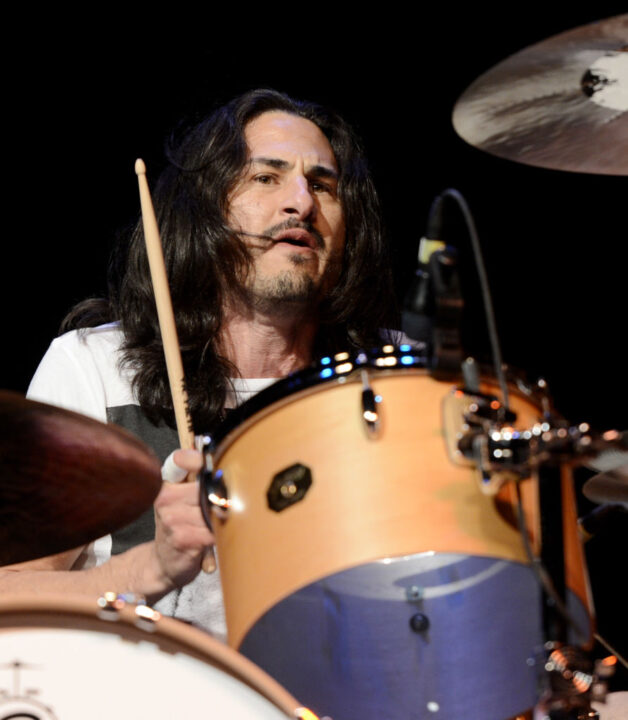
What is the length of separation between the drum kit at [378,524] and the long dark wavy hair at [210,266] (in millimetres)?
735

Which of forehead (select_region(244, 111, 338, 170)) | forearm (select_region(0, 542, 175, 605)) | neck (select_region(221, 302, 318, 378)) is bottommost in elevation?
forearm (select_region(0, 542, 175, 605))

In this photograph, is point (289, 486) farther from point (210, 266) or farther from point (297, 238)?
point (210, 266)

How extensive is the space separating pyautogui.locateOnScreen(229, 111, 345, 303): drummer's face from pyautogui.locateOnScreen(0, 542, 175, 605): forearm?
695 mm

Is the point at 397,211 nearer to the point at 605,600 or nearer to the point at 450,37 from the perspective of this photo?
the point at 450,37

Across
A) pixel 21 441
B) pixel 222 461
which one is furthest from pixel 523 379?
pixel 21 441

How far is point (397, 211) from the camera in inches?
101

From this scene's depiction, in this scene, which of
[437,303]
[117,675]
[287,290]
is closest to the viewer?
[117,675]

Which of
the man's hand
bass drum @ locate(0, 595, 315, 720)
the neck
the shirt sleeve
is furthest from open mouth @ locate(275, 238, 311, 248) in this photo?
bass drum @ locate(0, 595, 315, 720)

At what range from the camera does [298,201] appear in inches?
79.7

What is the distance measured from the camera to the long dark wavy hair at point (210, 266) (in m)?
1.97

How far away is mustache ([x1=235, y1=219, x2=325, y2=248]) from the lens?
202 cm

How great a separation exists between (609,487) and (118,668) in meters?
0.90

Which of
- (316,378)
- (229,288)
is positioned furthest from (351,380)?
(229,288)

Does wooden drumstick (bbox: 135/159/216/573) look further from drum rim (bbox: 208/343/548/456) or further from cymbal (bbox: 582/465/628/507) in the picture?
cymbal (bbox: 582/465/628/507)
